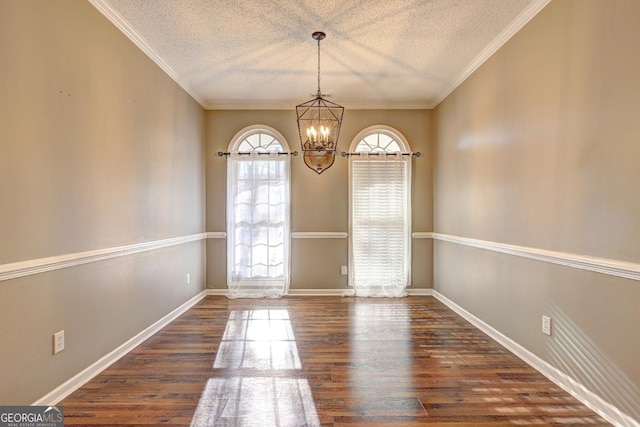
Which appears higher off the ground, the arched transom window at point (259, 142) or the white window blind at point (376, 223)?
the arched transom window at point (259, 142)

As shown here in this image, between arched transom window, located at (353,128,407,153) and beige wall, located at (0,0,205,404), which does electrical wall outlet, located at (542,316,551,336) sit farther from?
beige wall, located at (0,0,205,404)

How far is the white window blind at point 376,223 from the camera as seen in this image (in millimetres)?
4809

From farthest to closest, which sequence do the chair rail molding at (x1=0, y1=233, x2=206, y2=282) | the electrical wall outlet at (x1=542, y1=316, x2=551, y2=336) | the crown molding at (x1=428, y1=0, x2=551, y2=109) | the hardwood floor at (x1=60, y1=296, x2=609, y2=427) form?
the crown molding at (x1=428, y1=0, x2=551, y2=109)
the electrical wall outlet at (x1=542, y1=316, x2=551, y2=336)
the hardwood floor at (x1=60, y1=296, x2=609, y2=427)
the chair rail molding at (x1=0, y1=233, x2=206, y2=282)

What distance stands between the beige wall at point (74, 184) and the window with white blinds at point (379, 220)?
244 centimetres

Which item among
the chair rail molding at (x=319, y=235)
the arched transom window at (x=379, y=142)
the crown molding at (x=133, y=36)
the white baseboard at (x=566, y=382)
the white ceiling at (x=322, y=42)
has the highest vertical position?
the white ceiling at (x=322, y=42)

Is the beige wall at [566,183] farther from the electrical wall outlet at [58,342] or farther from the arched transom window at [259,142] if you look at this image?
the electrical wall outlet at [58,342]

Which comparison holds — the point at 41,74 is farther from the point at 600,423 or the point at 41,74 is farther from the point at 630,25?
the point at 600,423

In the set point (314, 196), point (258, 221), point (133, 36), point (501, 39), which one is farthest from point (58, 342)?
point (501, 39)

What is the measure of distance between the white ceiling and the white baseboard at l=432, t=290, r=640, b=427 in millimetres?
2579

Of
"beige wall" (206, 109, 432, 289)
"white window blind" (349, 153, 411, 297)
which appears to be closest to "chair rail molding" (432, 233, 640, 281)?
"white window blind" (349, 153, 411, 297)

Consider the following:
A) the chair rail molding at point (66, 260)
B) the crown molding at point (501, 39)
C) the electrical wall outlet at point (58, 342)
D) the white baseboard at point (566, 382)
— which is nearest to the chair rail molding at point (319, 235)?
the chair rail molding at point (66, 260)

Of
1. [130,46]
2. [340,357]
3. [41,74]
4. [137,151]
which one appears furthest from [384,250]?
[41,74]

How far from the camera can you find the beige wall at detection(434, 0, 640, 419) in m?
1.84

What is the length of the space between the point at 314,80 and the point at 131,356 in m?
3.30
